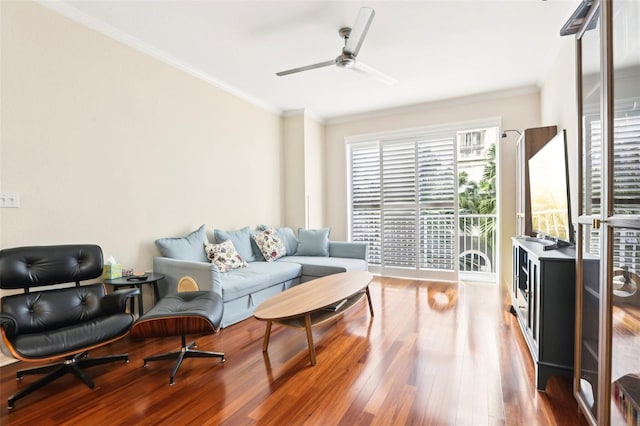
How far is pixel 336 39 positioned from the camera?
2863 mm

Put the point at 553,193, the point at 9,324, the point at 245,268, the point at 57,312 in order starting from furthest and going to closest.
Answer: the point at 245,268 < the point at 553,193 < the point at 57,312 < the point at 9,324

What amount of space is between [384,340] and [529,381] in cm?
101

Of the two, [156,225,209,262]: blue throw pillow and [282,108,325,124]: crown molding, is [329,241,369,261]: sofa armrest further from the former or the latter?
[282,108,325,124]: crown molding

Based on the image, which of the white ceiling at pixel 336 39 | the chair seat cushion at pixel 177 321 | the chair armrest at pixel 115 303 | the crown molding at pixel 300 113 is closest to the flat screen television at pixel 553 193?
the white ceiling at pixel 336 39

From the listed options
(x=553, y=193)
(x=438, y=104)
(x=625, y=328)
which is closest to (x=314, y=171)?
(x=438, y=104)

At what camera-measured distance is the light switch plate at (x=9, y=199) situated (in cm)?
207

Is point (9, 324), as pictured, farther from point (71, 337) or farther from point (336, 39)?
point (336, 39)

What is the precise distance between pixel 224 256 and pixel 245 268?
29 centimetres

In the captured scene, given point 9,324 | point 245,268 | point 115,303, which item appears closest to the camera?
point 9,324

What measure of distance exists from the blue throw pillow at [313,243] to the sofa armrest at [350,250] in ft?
0.34

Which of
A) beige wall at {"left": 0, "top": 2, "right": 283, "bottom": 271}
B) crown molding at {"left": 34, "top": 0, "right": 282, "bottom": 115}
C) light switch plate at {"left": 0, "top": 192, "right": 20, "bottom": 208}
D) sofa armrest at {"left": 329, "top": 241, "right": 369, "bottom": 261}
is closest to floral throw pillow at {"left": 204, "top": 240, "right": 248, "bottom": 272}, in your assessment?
beige wall at {"left": 0, "top": 2, "right": 283, "bottom": 271}

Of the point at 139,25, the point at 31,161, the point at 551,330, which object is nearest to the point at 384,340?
the point at 551,330

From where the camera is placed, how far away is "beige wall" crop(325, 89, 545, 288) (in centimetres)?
412

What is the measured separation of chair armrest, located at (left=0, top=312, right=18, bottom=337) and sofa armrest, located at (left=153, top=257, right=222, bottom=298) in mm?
1149
